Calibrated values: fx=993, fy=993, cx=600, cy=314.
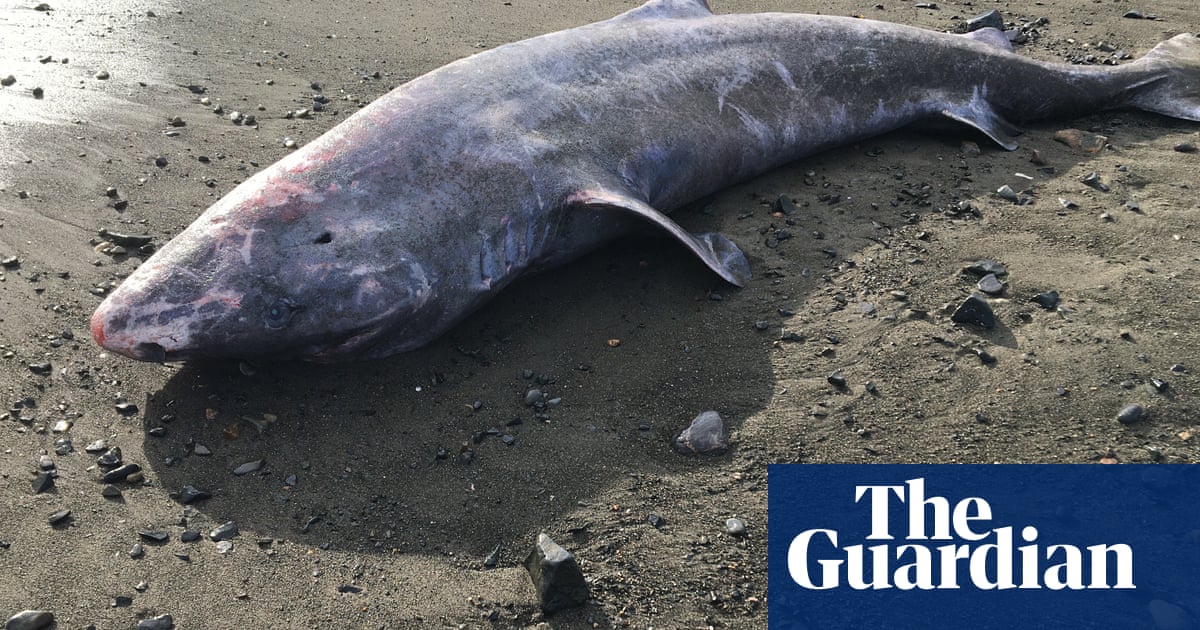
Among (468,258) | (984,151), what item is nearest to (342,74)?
(468,258)

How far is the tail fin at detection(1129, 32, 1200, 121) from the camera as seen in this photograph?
5781 millimetres

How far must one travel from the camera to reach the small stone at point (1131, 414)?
3469 mm

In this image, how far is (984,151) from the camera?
5.54m

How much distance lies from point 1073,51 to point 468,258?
4.87m

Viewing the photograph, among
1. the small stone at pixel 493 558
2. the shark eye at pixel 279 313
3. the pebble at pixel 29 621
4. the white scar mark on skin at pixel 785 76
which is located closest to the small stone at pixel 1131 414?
the small stone at pixel 493 558

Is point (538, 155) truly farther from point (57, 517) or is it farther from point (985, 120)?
point (985, 120)

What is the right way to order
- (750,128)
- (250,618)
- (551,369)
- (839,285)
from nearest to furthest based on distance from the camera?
(250,618)
(551,369)
(839,285)
(750,128)

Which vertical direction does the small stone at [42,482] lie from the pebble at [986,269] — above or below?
above

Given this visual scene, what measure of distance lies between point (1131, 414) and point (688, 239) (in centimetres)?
186

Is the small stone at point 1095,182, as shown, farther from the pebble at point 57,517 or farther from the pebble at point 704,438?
the pebble at point 57,517

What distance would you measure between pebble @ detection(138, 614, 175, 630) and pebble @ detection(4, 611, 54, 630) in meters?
0.27

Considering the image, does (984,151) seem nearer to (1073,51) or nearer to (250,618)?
(1073,51)

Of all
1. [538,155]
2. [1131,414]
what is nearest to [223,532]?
[538,155]

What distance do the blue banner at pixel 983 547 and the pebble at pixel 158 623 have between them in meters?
1.79
